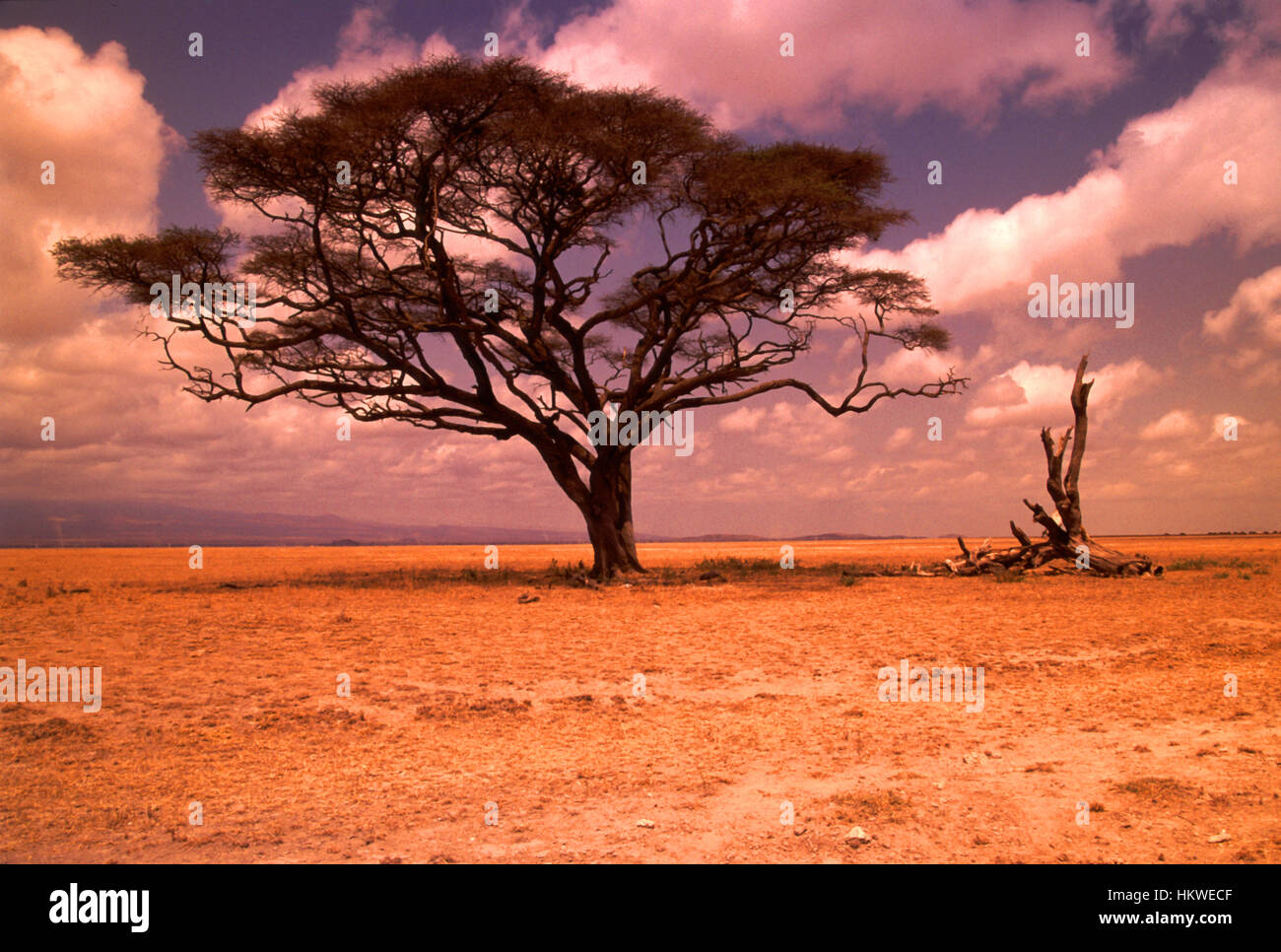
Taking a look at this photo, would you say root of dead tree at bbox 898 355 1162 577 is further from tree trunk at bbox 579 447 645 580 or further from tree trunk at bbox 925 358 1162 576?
tree trunk at bbox 579 447 645 580

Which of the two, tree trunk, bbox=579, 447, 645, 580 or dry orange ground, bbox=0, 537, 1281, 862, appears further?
tree trunk, bbox=579, 447, 645, 580

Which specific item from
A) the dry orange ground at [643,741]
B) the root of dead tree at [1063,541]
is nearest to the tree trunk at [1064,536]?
the root of dead tree at [1063,541]

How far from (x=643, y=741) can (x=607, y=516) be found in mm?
14871

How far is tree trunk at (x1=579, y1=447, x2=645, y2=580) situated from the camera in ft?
69.5

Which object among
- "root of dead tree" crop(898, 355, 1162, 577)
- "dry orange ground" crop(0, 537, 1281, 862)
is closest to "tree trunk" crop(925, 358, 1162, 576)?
"root of dead tree" crop(898, 355, 1162, 577)

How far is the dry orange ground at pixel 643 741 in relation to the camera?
14.4ft

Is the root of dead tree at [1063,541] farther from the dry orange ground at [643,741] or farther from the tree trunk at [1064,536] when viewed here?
the dry orange ground at [643,741]

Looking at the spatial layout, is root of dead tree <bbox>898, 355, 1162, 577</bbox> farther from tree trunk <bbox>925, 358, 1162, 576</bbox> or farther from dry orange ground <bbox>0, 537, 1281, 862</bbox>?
dry orange ground <bbox>0, 537, 1281, 862</bbox>

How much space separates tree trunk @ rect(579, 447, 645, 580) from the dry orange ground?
7.79 metres

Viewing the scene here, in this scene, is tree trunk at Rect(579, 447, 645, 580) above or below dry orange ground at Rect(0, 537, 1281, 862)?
above

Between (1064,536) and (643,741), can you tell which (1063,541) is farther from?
(643,741)

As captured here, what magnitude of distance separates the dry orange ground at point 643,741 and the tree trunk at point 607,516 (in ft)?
25.6
